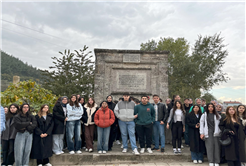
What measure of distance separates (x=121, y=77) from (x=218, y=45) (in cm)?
1666

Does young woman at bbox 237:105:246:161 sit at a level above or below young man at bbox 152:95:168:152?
above

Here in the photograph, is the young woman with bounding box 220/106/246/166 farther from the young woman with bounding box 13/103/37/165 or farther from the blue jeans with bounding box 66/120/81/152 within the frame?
the young woman with bounding box 13/103/37/165

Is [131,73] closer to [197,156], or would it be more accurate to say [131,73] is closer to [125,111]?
[125,111]

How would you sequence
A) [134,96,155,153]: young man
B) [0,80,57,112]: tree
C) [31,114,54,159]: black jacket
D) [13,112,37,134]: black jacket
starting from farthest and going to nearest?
1. [0,80,57,112]: tree
2. [134,96,155,153]: young man
3. [31,114,54,159]: black jacket
4. [13,112,37,134]: black jacket

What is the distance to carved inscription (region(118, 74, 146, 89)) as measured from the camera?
7.91 metres

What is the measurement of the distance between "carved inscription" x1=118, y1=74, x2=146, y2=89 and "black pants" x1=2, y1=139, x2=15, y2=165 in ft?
15.0

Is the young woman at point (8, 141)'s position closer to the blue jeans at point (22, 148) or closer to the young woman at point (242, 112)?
the blue jeans at point (22, 148)

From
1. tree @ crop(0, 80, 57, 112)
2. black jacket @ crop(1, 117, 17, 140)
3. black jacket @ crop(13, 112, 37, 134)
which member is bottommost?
black jacket @ crop(1, 117, 17, 140)

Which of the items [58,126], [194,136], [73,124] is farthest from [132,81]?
[58,126]

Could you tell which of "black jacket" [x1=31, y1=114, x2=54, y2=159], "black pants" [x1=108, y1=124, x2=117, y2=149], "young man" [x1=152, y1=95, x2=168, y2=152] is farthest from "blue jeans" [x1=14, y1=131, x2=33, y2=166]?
"young man" [x1=152, y1=95, x2=168, y2=152]

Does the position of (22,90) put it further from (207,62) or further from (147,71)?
(207,62)

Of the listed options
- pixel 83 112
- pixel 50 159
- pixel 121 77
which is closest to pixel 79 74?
pixel 121 77

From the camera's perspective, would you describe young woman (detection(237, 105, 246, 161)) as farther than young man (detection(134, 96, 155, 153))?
No

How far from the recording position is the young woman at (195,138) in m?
4.98
